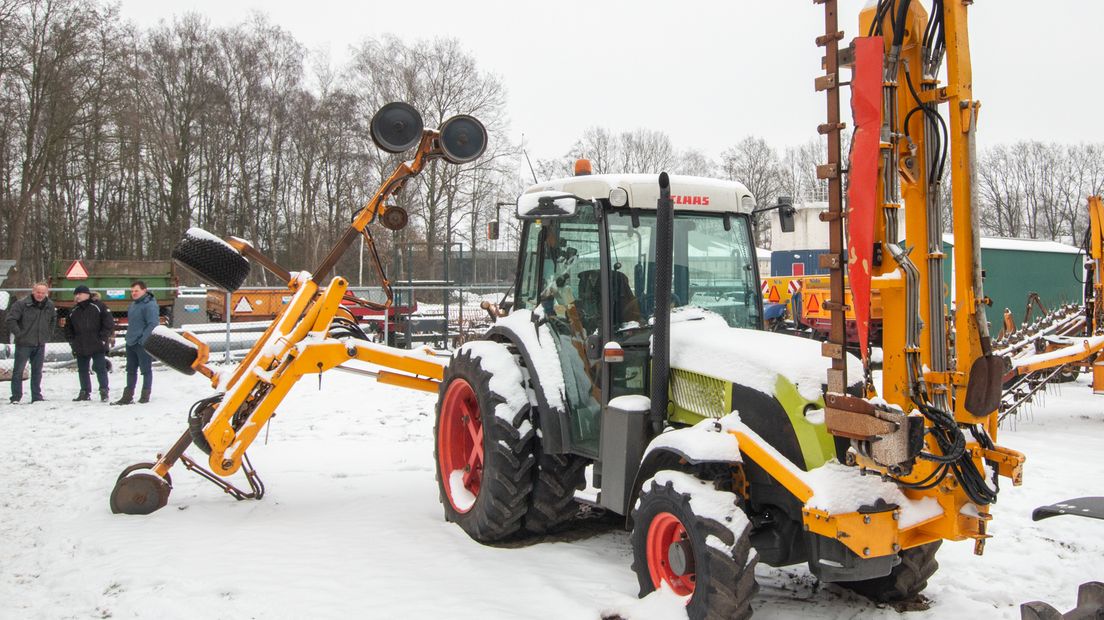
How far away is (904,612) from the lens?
4.15m

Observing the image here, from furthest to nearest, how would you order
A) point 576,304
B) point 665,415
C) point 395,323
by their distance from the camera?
point 395,323, point 576,304, point 665,415

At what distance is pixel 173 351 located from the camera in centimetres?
613

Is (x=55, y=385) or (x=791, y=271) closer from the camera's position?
(x=55, y=385)

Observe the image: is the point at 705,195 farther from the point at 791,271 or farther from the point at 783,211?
the point at 791,271

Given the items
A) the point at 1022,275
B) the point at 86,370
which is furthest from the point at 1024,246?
the point at 86,370

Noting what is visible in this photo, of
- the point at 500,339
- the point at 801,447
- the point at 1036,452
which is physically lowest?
the point at 1036,452

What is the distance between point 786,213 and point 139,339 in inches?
378

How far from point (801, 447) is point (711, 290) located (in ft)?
5.00

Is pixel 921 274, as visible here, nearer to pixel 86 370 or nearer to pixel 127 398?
pixel 127 398

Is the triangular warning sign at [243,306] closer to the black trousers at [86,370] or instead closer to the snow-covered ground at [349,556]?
the black trousers at [86,370]

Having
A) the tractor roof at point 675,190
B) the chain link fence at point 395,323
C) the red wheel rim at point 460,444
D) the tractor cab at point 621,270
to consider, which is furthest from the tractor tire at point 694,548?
the chain link fence at point 395,323

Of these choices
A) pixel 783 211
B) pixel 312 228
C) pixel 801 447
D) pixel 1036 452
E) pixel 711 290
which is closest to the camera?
pixel 801 447

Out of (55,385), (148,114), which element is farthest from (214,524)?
(148,114)

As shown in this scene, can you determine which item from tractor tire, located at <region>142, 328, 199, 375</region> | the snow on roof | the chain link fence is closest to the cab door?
tractor tire, located at <region>142, 328, 199, 375</region>
